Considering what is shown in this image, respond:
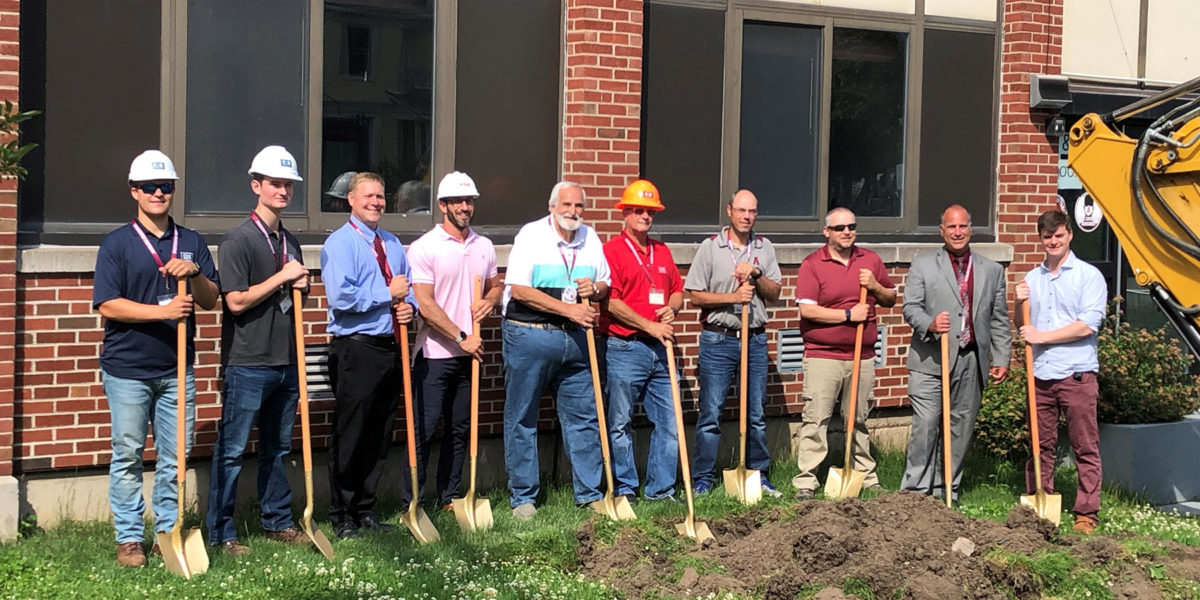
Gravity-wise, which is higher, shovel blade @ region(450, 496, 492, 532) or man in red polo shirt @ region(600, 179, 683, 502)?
man in red polo shirt @ region(600, 179, 683, 502)

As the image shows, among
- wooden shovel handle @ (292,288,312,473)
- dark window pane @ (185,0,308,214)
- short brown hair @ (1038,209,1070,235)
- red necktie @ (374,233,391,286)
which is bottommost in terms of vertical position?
wooden shovel handle @ (292,288,312,473)

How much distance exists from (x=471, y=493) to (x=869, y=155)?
5.03 m

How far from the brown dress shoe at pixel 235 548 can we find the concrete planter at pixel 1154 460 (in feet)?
21.3

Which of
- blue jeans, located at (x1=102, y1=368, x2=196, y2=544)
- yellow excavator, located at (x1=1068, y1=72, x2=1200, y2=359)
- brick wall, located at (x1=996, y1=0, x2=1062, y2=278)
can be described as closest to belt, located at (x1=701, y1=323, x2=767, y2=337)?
yellow excavator, located at (x1=1068, y1=72, x2=1200, y2=359)

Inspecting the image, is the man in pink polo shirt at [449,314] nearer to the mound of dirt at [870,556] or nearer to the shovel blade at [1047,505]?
the mound of dirt at [870,556]

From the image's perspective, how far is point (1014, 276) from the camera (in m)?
12.6

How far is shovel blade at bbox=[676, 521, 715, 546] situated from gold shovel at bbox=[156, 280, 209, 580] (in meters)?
2.76

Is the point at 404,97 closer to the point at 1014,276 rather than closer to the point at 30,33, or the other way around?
the point at 30,33

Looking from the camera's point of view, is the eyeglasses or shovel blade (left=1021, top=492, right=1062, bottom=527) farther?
shovel blade (left=1021, top=492, right=1062, bottom=527)

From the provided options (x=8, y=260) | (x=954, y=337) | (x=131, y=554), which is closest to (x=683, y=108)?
(x=954, y=337)

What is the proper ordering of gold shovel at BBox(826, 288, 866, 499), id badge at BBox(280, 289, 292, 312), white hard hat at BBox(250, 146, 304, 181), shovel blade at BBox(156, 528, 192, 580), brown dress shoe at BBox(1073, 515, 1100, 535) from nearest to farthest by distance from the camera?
shovel blade at BBox(156, 528, 192, 580) < white hard hat at BBox(250, 146, 304, 181) < id badge at BBox(280, 289, 292, 312) < brown dress shoe at BBox(1073, 515, 1100, 535) < gold shovel at BBox(826, 288, 866, 499)

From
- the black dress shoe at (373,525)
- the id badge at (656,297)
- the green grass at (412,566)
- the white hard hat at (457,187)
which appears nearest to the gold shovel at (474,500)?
the green grass at (412,566)

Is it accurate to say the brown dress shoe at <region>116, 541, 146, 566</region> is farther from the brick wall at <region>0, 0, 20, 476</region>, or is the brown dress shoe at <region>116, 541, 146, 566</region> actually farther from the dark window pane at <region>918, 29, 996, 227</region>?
the dark window pane at <region>918, 29, 996, 227</region>

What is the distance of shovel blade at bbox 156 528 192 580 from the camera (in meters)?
7.55
